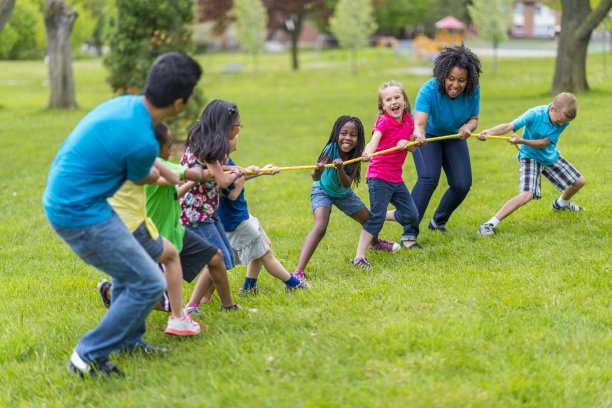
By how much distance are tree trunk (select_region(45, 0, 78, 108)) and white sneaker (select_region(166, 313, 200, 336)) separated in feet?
59.6

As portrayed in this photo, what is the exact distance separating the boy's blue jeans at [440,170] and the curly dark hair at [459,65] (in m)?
0.62

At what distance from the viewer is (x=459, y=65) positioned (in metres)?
6.27

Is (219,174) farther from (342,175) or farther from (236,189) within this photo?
(342,175)

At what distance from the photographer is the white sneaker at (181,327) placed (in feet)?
14.4

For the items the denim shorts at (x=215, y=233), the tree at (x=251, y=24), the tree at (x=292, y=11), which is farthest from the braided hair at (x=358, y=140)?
the tree at (x=292, y=11)

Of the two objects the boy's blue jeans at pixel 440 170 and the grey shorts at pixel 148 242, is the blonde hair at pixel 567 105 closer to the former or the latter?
the boy's blue jeans at pixel 440 170

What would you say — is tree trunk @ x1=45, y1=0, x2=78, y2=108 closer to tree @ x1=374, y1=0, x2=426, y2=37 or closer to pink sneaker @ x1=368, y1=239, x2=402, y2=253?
pink sneaker @ x1=368, y1=239, x2=402, y2=253

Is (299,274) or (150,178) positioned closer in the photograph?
(150,178)

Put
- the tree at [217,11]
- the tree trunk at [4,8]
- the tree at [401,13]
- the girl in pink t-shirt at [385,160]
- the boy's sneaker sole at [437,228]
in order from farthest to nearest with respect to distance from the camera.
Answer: the tree at [401,13]
the tree at [217,11]
the tree trunk at [4,8]
the boy's sneaker sole at [437,228]
the girl in pink t-shirt at [385,160]

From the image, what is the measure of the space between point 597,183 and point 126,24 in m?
11.1

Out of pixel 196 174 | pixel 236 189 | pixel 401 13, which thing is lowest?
pixel 236 189

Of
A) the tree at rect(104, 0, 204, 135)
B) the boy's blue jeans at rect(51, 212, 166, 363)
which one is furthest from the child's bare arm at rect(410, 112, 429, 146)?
the tree at rect(104, 0, 204, 135)

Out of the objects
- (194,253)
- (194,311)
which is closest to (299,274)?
(194,311)

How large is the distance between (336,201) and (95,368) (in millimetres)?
2754
